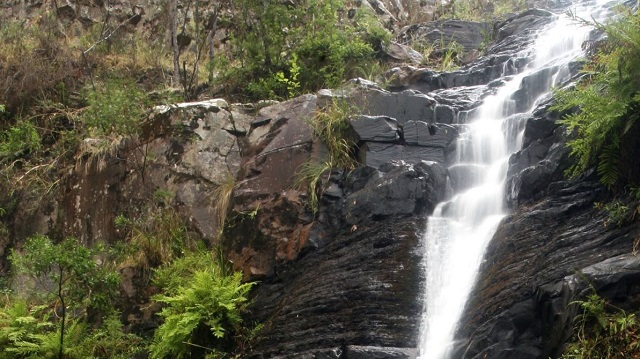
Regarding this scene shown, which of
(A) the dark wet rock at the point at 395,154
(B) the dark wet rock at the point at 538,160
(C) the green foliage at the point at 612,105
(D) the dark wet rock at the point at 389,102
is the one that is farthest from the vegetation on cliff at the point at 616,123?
(D) the dark wet rock at the point at 389,102

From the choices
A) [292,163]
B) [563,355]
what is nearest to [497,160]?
[292,163]

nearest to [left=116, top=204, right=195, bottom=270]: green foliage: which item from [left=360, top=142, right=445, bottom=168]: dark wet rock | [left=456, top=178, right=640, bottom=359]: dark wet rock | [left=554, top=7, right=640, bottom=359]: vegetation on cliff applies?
[left=360, top=142, right=445, bottom=168]: dark wet rock

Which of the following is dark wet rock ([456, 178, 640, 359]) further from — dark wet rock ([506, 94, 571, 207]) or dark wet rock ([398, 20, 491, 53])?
dark wet rock ([398, 20, 491, 53])

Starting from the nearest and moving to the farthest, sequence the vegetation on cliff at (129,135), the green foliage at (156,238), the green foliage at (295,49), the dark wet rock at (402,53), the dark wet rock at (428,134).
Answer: the vegetation on cliff at (129,135)
the dark wet rock at (428,134)
the green foliage at (156,238)
the green foliage at (295,49)
the dark wet rock at (402,53)

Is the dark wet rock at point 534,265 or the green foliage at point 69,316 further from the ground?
the dark wet rock at point 534,265

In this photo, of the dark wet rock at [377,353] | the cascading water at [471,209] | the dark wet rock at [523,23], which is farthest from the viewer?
the dark wet rock at [523,23]

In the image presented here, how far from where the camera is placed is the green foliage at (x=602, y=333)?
200 inches

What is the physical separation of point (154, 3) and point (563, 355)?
14.5 metres

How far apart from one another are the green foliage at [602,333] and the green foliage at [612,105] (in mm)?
1651

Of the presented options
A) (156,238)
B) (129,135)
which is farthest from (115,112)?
(156,238)

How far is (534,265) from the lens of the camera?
6.28m

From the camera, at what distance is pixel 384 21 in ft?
55.7

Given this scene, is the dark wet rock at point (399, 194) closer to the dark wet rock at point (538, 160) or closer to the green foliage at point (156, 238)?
the dark wet rock at point (538, 160)

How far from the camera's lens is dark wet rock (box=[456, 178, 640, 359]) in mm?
5734
